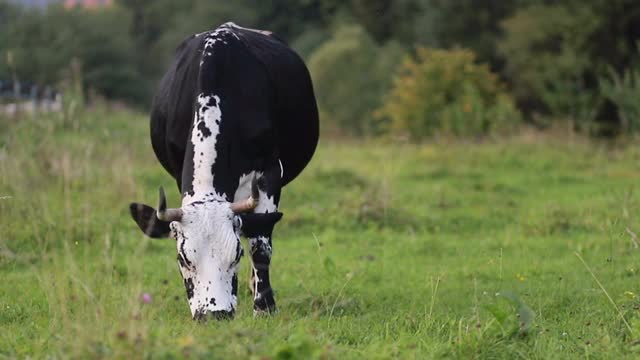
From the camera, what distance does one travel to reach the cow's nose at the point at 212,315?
579 centimetres

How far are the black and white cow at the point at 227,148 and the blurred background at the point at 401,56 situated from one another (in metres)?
7.98

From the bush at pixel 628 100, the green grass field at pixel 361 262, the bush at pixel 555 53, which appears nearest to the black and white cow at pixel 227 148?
the green grass field at pixel 361 262

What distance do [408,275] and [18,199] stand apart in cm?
405

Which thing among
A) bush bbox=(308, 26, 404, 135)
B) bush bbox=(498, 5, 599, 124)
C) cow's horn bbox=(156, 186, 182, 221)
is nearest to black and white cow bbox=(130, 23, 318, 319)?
cow's horn bbox=(156, 186, 182, 221)

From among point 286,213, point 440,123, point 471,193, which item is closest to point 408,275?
point 286,213

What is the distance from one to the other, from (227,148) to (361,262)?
9.74 ft

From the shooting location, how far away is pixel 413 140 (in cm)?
2653

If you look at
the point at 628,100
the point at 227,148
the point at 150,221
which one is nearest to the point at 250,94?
the point at 227,148

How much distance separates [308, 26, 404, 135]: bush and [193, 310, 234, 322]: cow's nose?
109 ft

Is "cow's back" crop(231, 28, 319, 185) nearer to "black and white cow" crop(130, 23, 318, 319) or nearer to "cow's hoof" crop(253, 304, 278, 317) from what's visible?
"black and white cow" crop(130, 23, 318, 319)

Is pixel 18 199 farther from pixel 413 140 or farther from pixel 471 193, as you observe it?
pixel 413 140

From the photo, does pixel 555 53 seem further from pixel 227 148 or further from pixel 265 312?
pixel 265 312

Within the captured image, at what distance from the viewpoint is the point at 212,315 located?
5.80 m

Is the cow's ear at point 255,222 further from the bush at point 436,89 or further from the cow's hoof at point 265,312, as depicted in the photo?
the bush at point 436,89
